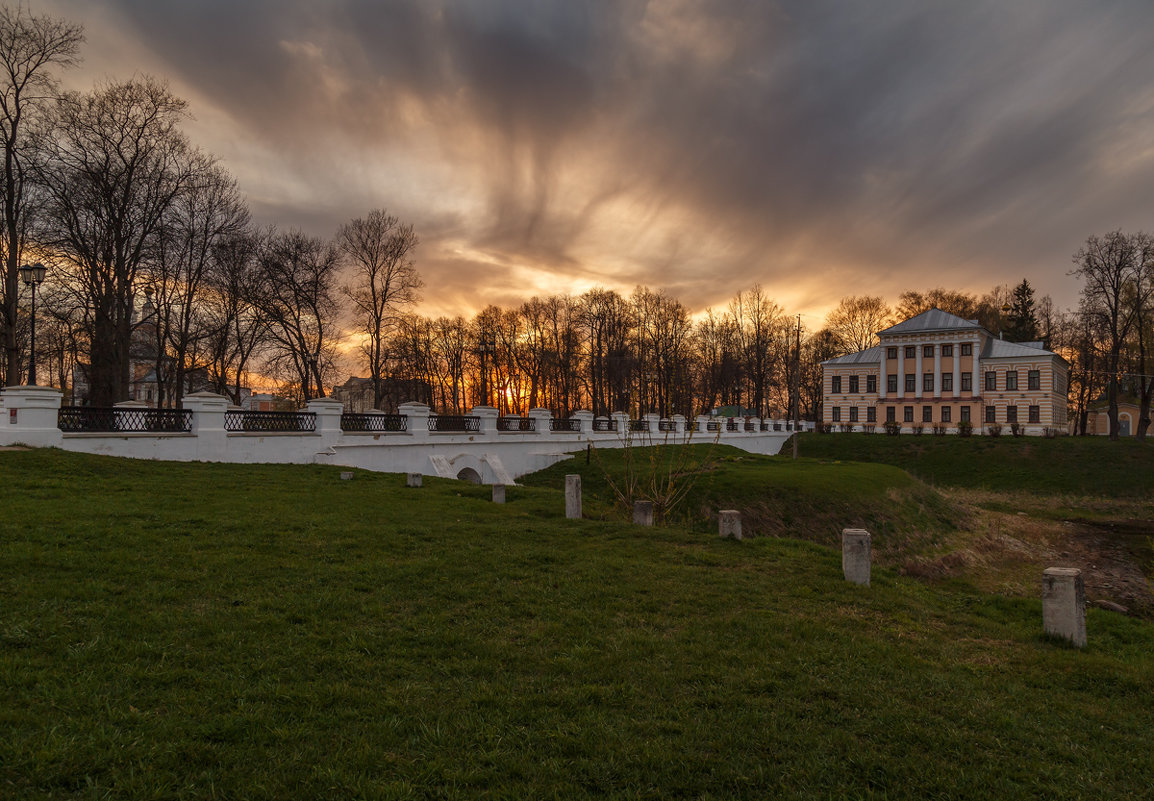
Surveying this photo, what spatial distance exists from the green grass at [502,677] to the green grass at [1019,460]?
33252mm

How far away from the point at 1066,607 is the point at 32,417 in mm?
19804

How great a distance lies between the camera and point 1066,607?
7.04 meters

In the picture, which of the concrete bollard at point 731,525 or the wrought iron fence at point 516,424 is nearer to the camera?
the concrete bollard at point 731,525

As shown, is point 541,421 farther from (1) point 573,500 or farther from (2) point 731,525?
(2) point 731,525

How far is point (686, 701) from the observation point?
448 centimetres

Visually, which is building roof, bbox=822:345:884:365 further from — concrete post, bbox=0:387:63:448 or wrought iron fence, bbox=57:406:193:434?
concrete post, bbox=0:387:63:448

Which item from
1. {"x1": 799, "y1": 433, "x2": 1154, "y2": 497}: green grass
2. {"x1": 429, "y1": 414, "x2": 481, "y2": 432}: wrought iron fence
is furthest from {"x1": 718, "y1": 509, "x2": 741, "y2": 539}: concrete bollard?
{"x1": 799, "y1": 433, "x2": 1154, "y2": 497}: green grass

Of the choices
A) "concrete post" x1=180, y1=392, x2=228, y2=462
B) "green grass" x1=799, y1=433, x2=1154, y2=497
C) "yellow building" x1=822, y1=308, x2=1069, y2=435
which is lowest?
"green grass" x1=799, y1=433, x2=1154, y2=497

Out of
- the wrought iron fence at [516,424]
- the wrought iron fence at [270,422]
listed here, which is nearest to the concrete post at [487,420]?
the wrought iron fence at [516,424]

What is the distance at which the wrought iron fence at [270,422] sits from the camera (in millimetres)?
16547

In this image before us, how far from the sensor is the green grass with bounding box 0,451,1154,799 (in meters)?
3.45

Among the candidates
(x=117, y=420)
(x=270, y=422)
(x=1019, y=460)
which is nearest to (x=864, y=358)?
(x=1019, y=460)

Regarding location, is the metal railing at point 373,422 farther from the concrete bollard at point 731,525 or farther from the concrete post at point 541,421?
the concrete bollard at point 731,525

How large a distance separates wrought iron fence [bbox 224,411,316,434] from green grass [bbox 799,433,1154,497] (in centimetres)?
3794
